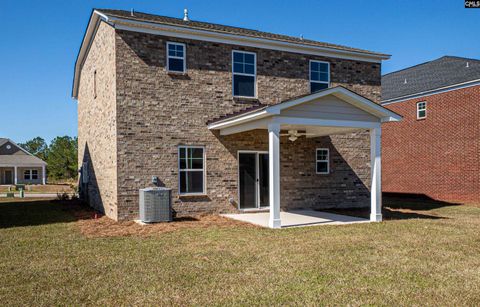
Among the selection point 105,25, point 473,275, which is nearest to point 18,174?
point 105,25

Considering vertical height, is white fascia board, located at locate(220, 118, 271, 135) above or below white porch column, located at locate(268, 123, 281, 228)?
above

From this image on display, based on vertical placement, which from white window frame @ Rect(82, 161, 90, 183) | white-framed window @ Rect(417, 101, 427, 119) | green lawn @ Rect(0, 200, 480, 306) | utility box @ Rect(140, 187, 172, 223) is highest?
white-framed window @ Rect(417, 101, 427, 119)

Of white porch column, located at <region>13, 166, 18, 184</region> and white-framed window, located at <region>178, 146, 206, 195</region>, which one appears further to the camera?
white porch column, located at <region>13, 166, 18, 184</region>

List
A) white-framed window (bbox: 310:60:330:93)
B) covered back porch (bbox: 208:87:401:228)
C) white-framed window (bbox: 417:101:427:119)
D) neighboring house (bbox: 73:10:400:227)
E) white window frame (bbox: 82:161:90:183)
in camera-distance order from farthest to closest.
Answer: white-framed window (bbox: 417:101:427:119) < white window frame (bbox: 82:161:90:183) < white-framed window (bbox: 310:60:330:93) < neighboring house (bbox: 73:10:400:227) < covered back porch (bbox: 208:87:401:228)

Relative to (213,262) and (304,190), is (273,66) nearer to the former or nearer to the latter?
(304,190)

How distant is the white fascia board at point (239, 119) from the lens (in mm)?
10752

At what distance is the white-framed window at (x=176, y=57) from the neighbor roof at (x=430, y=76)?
566 inches

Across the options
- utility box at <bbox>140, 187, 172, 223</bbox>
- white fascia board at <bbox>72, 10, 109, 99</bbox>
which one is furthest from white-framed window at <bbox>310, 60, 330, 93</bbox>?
white fascia board at <bbox>72, 10, 109, 99</bbox>

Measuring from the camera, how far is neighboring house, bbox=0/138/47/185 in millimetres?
45375

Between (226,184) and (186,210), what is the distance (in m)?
1.64

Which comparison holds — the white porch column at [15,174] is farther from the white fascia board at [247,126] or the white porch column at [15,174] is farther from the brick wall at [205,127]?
the white fascia board at [247,126]

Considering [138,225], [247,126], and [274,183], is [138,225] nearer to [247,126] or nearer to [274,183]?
[274,183]

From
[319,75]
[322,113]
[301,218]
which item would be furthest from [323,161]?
[322,113]

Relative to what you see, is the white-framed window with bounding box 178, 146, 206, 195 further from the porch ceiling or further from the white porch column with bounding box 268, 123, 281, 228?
the white porch column with bounding box 268, 123, 281, 228
